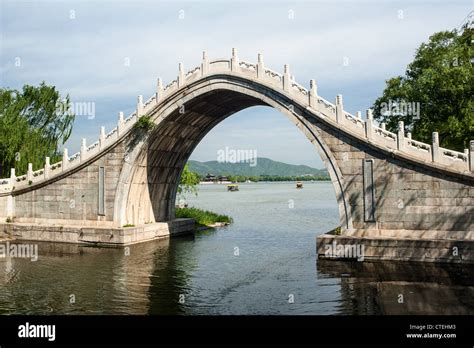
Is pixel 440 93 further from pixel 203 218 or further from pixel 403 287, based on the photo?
pixel 203 218

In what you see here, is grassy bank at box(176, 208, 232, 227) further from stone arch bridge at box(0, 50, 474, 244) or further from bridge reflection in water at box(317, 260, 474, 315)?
bridge reflection in water at box(317, 260, 474, 315)

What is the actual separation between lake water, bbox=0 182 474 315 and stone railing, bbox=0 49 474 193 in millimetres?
5067

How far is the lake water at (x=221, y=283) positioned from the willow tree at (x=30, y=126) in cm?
1401

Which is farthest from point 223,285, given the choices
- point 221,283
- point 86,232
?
point 86,232

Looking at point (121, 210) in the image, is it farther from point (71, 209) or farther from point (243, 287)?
point (243, 287)

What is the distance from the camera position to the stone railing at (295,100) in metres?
21.1

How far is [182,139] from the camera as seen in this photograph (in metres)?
34.3

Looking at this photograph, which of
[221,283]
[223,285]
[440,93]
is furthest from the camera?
[440,93]

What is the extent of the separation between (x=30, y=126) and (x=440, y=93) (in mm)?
34651

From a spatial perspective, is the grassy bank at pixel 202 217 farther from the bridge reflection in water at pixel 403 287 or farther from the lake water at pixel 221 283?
the bridge reflection in water at pixel 403 287

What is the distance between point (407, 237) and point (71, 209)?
21.8m

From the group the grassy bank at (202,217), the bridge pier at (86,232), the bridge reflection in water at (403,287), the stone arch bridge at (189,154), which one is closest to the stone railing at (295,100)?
the stone arch bridge at (189,154)

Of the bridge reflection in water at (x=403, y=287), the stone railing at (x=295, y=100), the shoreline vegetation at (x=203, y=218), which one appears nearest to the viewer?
the bridge reflection in water at (x=403, y=287)

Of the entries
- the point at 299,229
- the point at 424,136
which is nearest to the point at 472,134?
the point at 424,136
